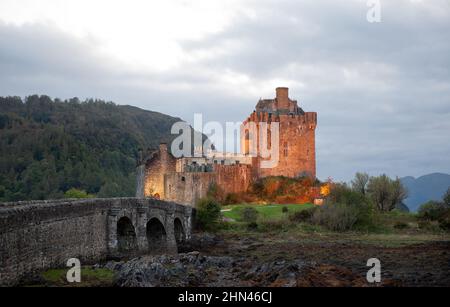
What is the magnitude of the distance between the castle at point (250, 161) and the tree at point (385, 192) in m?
9.36

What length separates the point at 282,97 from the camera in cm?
7538

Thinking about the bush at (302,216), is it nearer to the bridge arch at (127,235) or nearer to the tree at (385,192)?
the tree at (385,192)

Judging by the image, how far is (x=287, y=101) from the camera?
75.5 metres

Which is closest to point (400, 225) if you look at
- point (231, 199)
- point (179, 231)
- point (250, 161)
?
point (231, 199)

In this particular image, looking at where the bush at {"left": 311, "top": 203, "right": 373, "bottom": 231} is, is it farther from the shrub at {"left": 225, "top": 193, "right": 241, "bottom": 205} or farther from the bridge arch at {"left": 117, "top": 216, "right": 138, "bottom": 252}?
the bridge arch at {"left": 117, "top": 216, "right": 138, "bottom": 252}

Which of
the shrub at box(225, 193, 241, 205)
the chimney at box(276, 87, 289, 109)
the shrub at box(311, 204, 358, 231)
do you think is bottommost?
the shrub at box(311, 204, 358, 231)

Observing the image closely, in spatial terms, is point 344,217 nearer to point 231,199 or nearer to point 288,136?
point 231,199

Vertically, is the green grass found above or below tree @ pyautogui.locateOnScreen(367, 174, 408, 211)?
below

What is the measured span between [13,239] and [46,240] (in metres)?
3.16

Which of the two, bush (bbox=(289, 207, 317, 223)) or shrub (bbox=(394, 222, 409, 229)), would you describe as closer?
shrub (bbox=(394, 222, 409, 229))

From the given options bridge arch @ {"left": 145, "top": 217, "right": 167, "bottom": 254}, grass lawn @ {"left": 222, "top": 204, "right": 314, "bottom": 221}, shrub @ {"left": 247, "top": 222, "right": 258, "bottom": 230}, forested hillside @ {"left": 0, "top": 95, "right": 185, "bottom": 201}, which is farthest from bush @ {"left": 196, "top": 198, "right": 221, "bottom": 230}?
forested hillside @ {"left": 0, "top": 95, "right": 185, "bottom": 201}

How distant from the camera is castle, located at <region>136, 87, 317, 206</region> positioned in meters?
66.1

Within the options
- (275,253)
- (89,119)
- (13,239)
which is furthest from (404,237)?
(89,119)
